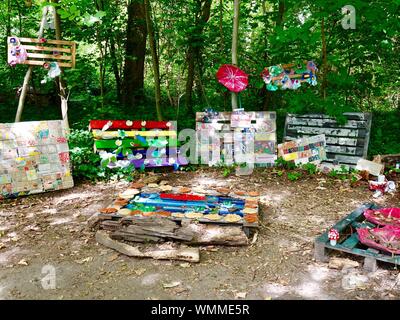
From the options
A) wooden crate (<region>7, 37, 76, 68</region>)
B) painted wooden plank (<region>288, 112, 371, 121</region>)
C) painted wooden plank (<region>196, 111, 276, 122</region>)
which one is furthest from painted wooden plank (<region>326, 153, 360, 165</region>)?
wooden crate (<region>7, 37, 76, 68</region>)

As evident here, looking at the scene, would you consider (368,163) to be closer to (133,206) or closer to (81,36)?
(133,206)

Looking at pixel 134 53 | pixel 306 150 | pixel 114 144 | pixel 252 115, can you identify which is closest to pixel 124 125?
pixel 114 144

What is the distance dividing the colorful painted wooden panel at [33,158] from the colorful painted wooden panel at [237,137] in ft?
8.64

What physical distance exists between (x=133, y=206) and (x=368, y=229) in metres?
2.92

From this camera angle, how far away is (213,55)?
29.5 feet

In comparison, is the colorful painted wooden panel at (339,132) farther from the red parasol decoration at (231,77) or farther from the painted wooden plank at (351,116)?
the red parasol decoration at (231,77)

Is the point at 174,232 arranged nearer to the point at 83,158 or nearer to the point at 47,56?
the point at 83,158

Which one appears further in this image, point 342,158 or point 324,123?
point 324,123

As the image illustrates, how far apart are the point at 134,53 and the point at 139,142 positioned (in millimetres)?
3934

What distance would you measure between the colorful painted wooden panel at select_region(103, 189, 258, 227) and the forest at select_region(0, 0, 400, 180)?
2380mm

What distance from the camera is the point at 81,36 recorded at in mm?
8250

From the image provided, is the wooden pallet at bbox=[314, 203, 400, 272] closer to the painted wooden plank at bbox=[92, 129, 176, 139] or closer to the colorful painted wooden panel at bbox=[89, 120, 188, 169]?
the colorful painted wooden panel at bbox=[89, 120, 188, 169]

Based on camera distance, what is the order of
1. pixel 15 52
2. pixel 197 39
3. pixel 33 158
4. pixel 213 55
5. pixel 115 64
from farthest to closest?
pixel 115 64 → pixel 213 55 → pixel 197 39 → pixel 15 52 → pixel 33 158

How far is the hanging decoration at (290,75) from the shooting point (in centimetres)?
745
